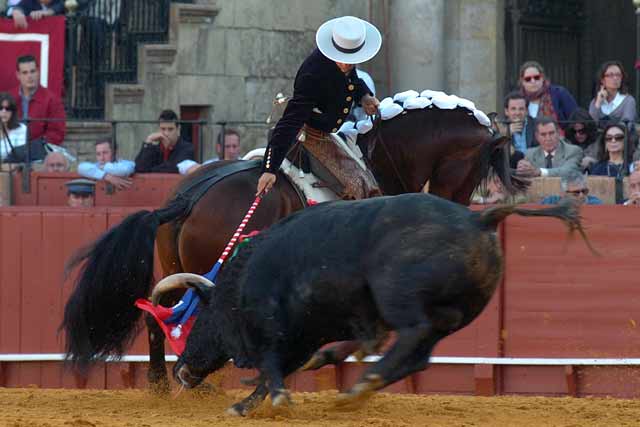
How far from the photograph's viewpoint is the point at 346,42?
8.15 m

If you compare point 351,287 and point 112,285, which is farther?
point 112,285

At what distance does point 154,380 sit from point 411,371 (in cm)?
218

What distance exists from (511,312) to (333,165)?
2.11 meters

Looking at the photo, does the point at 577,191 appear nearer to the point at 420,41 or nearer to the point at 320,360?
the point at 320,360

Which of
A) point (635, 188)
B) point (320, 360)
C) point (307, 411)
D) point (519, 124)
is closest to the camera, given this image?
point (320, 360)

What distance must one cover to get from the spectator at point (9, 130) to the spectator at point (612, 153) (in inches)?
164

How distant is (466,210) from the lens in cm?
682

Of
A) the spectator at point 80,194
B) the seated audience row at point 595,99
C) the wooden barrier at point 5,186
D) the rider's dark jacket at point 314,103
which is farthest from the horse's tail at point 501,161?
the wooden barrier at point 5,186

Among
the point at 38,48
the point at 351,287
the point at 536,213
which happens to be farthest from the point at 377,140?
the point at 38,48

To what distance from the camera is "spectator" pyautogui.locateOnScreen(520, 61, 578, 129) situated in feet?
38.6

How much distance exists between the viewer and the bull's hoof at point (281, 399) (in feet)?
22.9

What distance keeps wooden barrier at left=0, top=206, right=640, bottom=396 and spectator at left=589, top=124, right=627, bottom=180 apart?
1141 mm

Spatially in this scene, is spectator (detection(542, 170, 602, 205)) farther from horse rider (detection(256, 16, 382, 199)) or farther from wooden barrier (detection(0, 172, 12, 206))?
wooden barrier (detection(0, 172, 12, 206))

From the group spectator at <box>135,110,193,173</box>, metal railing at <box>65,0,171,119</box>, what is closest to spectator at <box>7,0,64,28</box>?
metal railing at <box>65,0,171,119</box>
